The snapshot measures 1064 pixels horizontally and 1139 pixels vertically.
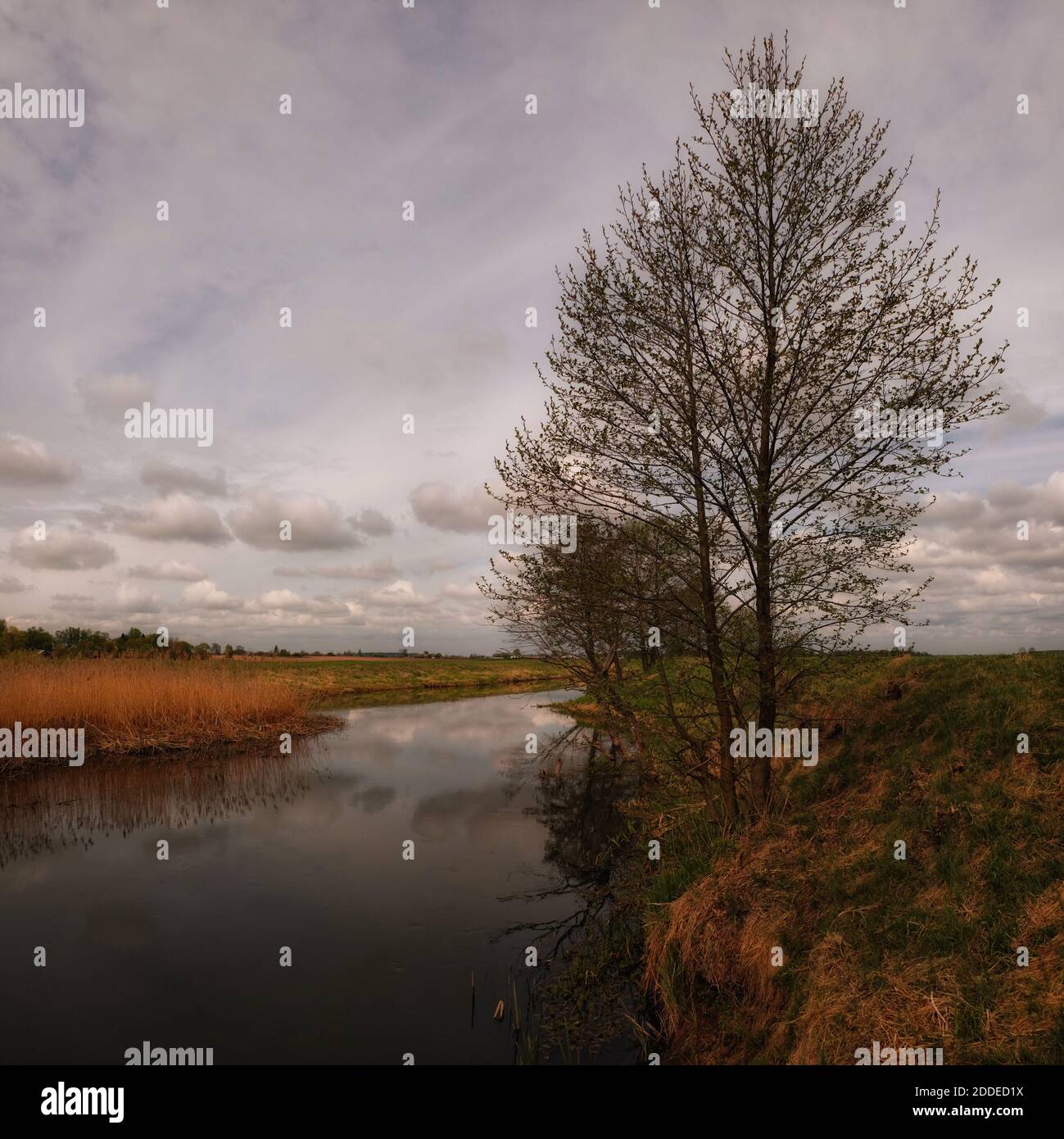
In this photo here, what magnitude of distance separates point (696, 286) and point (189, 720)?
82.7ft

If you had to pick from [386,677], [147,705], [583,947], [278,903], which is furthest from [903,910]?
[386,677]

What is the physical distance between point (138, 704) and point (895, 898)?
87.5 ft

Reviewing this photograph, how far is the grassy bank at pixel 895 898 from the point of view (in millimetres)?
6191

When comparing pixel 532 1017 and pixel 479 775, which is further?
pixel 479 775

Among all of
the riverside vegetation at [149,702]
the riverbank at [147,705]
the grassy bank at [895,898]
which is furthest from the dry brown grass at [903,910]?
the riverside vegetation at [149,702]

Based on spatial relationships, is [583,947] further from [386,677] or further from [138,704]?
[386,677]

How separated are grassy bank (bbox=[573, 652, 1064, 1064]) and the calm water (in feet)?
9.54

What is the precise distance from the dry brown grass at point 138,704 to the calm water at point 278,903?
188 cm

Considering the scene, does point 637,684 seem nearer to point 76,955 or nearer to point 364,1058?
point 364,1058

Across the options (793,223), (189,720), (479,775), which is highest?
(793,223)

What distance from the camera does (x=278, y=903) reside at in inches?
498

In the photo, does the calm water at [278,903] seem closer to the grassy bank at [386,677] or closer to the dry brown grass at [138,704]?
the dry brown grass at [138,704]
